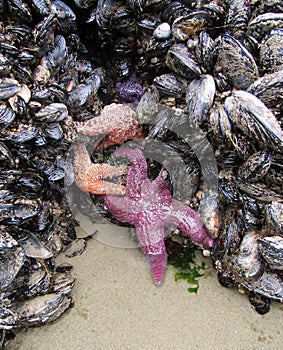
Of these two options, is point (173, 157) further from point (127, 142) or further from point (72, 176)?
point (72, 176)

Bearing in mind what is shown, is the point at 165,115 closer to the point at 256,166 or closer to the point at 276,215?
the point at 256,166

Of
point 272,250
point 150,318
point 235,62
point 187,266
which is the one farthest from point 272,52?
point 150,318

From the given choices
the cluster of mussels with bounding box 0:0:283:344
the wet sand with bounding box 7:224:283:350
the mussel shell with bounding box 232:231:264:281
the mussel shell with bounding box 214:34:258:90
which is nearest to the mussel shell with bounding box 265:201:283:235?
the cluster of mussels with bounding box 0:0:283:344

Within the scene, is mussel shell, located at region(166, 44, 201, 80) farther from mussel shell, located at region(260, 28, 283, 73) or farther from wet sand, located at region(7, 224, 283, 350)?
wet sand, located at region(7, 224, 283, 350)

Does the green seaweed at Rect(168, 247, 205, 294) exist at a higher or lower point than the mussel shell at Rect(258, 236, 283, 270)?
lower

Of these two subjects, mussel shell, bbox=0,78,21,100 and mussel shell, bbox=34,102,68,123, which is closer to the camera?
mussel shell, bbox=0,78,21,100

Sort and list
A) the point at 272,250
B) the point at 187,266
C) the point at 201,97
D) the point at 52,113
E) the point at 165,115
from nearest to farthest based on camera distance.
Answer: the point at 272,250 < the point at 201,97 < the point at 52,113 < the point at 165,115 < the point at 187,266

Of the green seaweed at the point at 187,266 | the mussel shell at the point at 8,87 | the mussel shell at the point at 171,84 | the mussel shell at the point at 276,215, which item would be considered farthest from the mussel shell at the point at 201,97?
the mussel shell at the point at 8,87
